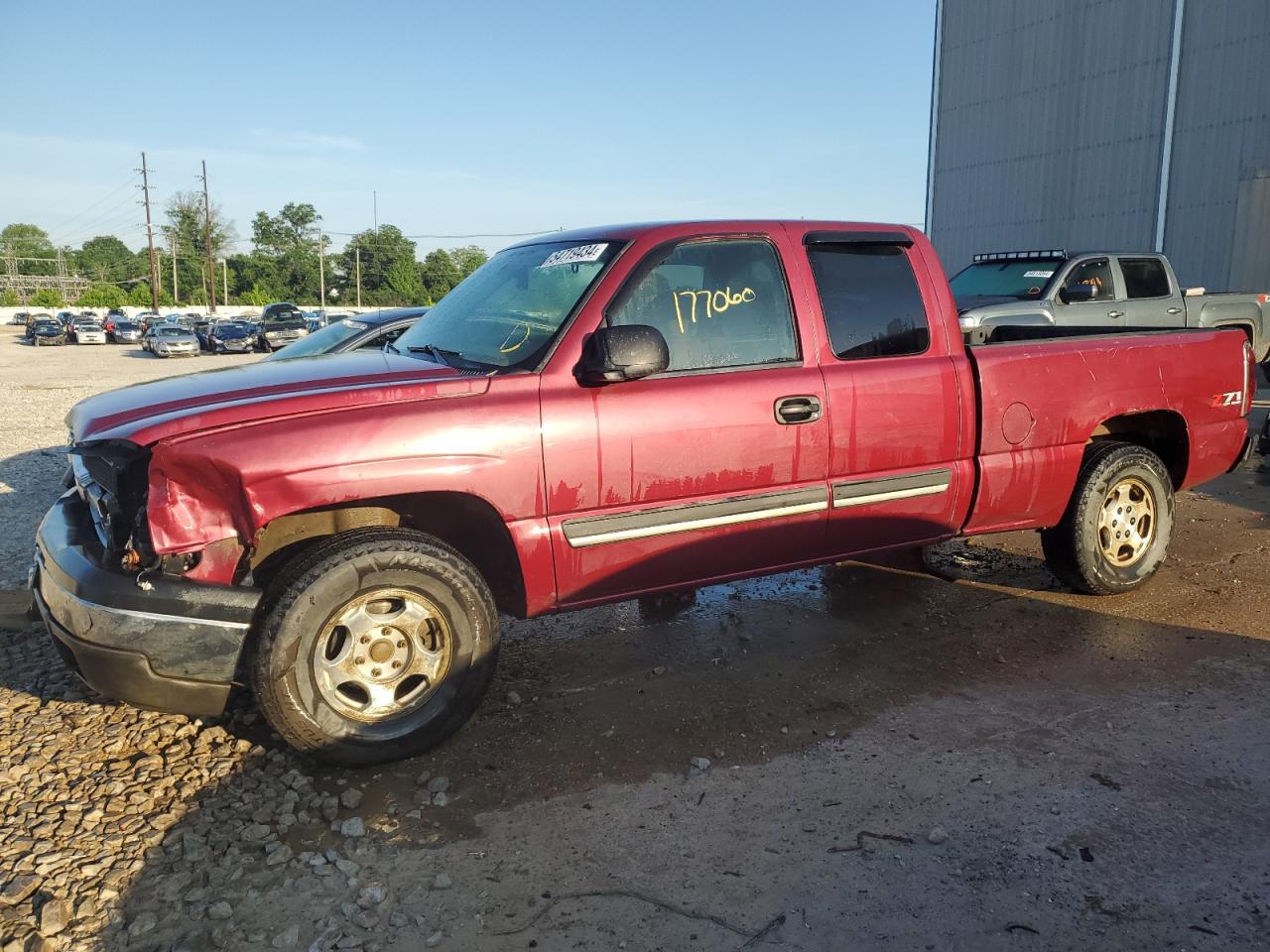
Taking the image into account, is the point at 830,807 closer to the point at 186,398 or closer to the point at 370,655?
the point at 370,655

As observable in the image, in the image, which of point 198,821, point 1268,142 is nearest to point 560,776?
point 198,821

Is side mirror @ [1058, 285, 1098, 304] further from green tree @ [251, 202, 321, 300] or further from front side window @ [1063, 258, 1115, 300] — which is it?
green tree @ [251, 202, 321, 300]

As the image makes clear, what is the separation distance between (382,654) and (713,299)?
1887 millimetres

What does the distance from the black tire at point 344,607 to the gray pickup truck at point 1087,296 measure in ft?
26.6

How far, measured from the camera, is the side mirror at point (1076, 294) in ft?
35.4

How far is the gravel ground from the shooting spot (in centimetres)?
256

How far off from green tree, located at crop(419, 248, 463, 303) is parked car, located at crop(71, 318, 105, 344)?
5276cm

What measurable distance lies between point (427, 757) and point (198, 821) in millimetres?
773

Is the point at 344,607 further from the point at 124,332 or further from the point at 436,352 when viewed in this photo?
the point at 124,332

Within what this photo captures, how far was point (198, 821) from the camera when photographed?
3.02 m

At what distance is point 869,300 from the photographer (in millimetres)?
4262

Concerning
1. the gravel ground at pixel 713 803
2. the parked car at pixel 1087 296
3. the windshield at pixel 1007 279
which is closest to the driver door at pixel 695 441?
the gravel ground at pixel 713 803

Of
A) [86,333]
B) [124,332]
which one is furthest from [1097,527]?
[124,332]

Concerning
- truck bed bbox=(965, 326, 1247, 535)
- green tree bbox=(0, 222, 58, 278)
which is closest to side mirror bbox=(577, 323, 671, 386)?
truck bed bbox=(965, 326, 1247, 535)
